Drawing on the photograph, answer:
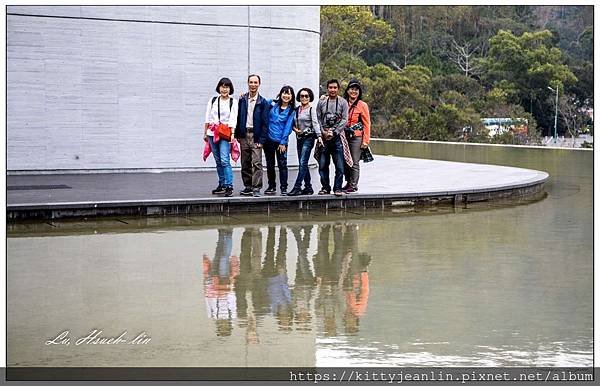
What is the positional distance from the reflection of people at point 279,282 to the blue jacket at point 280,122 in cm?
206

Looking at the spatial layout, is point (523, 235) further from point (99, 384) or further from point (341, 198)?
point (99, 384)

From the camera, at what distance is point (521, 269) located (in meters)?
9.16

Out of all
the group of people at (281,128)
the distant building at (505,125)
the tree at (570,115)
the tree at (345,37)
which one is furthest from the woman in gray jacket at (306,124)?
the tree at (345,37)

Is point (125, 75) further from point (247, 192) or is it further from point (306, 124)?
point (306, 124)

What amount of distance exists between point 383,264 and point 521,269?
46.3 inches

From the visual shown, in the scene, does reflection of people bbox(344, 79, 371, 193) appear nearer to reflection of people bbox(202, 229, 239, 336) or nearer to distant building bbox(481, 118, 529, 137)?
reflection of people bbox(202, 229, 239, 336)

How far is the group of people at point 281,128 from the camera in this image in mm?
13070

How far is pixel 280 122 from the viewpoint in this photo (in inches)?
516

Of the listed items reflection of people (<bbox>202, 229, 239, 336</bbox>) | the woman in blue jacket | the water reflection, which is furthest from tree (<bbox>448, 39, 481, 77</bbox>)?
reflection of people (<bbox>202, 229, 239, 336</bbox>)

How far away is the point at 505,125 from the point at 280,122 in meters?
35.1

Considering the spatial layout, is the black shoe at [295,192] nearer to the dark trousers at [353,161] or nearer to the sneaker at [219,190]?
the dark trousers at [353,161]

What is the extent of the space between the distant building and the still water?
3397 cm

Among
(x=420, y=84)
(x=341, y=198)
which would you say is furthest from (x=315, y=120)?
(x=420, y=84)

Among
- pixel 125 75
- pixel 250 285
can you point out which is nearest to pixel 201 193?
pixel 125 75
